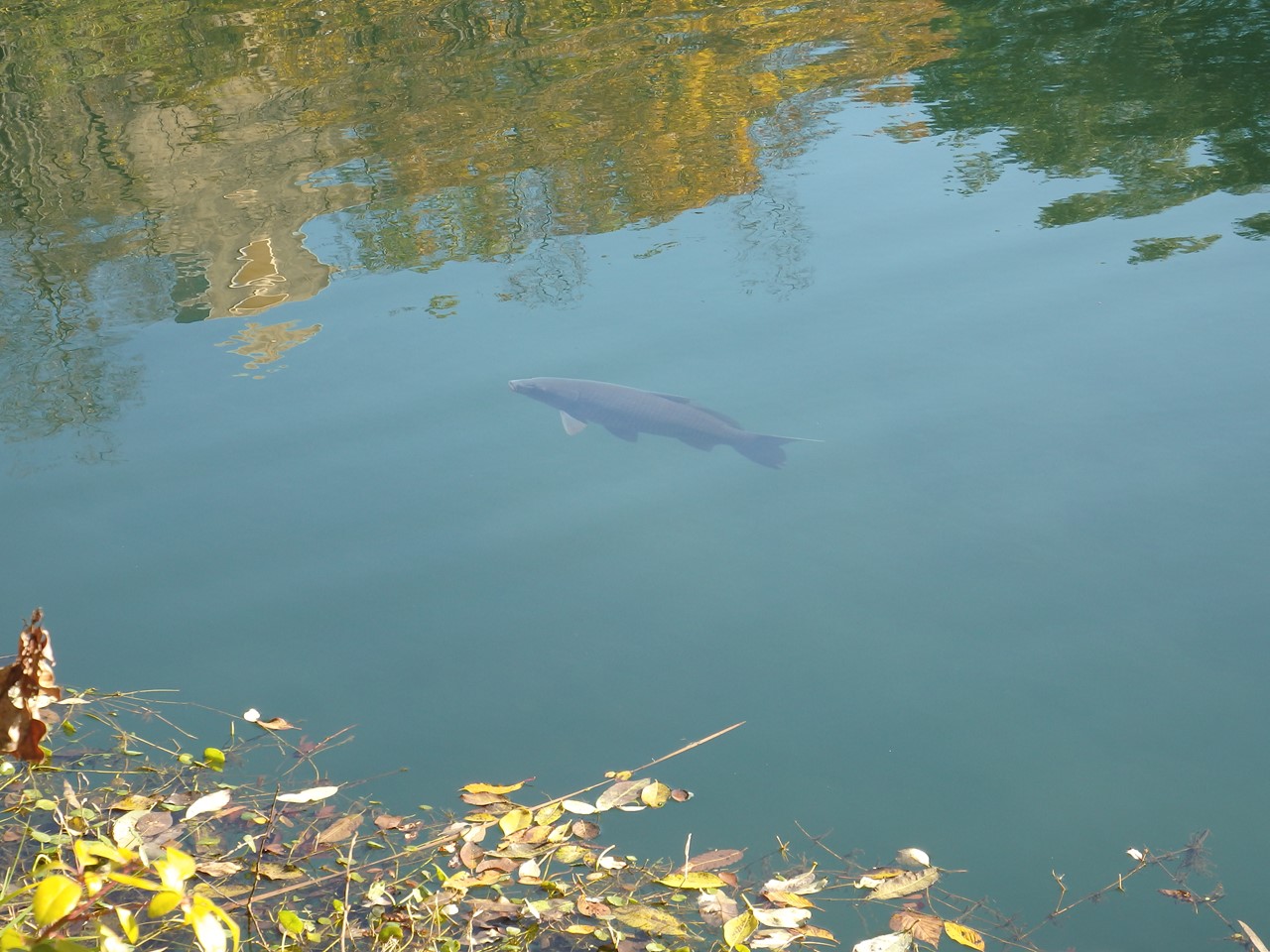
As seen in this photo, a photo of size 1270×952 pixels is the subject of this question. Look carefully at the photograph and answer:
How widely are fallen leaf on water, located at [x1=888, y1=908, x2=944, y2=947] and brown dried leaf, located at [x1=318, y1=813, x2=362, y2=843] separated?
4.95 feet

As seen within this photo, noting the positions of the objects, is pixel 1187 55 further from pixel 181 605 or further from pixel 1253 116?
pixel 181 605

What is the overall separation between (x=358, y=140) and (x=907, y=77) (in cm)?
459

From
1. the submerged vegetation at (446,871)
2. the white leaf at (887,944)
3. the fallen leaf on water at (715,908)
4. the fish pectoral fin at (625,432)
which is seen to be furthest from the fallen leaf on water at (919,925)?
the fish pectoral fin at (625,432)

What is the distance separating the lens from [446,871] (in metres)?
3.10

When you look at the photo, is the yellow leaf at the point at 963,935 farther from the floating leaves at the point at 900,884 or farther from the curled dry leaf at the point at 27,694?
the curled dry leaf at the point at 27,694

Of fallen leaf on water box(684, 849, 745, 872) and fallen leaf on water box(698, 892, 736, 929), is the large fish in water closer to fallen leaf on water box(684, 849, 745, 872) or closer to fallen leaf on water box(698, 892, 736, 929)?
fallen leaf on water box(684, 849, 745, 872)

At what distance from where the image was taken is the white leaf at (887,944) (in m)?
2.56

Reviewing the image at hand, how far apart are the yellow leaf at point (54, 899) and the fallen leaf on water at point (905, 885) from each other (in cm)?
215

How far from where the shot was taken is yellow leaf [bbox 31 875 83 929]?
1.21 m

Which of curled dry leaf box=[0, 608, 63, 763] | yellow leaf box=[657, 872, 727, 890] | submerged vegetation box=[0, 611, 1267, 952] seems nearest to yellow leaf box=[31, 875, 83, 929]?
curled dry leaf box=[0, 608, 63, 763]

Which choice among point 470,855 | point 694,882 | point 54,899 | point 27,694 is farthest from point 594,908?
point 54,899

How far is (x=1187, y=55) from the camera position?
888 cm

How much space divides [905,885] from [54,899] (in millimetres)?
2264

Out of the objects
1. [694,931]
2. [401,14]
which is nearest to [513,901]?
[694,931]
